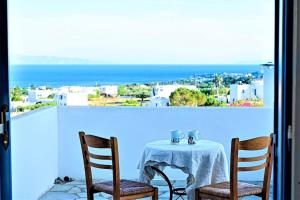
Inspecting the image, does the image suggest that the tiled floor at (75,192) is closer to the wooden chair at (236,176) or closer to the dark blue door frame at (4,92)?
the wooden chair at (236,176)

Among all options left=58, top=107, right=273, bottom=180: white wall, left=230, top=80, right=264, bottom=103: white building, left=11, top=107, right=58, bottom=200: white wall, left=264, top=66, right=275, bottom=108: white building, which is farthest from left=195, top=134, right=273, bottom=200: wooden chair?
left=230, top=80, right=264, bottom=103: white building

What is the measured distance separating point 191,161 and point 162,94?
3.44 m

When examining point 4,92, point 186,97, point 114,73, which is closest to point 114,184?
point 4,92

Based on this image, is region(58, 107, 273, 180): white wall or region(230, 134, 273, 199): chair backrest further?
region(58, 107, 273, 180): white wall

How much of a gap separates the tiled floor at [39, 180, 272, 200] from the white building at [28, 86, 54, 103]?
1.21 metres

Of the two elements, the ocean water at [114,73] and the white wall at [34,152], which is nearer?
the white wall at [34,152]

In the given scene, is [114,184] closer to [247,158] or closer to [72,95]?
[247,158]

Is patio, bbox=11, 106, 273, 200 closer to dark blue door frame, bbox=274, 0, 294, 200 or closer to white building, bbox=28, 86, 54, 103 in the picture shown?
white building, bbox=28, 86, 54, 103

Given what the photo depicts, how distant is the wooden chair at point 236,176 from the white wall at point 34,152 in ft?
5.30

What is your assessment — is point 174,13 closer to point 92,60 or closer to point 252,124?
point 92,60

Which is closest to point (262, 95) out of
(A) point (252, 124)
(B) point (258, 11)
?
(A) point (252, 124)

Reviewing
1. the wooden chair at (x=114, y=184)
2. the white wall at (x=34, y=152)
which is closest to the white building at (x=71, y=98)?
the white wall at (x=34, y=152)

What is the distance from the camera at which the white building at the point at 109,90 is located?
7.55 metres

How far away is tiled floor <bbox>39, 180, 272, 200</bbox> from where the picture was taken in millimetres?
4957
